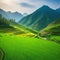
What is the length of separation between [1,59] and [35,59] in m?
12.8

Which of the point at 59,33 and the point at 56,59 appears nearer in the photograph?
the point at 56,59


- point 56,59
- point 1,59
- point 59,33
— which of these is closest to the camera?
point 1,59

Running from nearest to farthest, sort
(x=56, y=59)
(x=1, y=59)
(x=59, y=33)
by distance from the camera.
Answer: (x=1, y=59), (x=56, y=59), (x=59, y=33)

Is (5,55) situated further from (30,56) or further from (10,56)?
(30,56)

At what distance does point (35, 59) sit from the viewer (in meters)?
62.3

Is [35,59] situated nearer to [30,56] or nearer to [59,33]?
[30,56]

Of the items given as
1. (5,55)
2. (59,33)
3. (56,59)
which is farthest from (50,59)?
(59,33)

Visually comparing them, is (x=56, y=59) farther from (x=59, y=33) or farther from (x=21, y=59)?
(x=59, y=33)

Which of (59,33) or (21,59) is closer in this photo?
(21,59)

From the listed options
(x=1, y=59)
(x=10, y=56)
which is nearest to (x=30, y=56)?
(x=10, y=56)

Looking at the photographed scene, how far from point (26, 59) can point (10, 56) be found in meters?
7.16

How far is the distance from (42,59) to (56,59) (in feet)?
19.3

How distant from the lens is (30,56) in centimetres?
6588

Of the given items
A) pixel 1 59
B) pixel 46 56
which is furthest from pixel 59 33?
pixel 1 59
